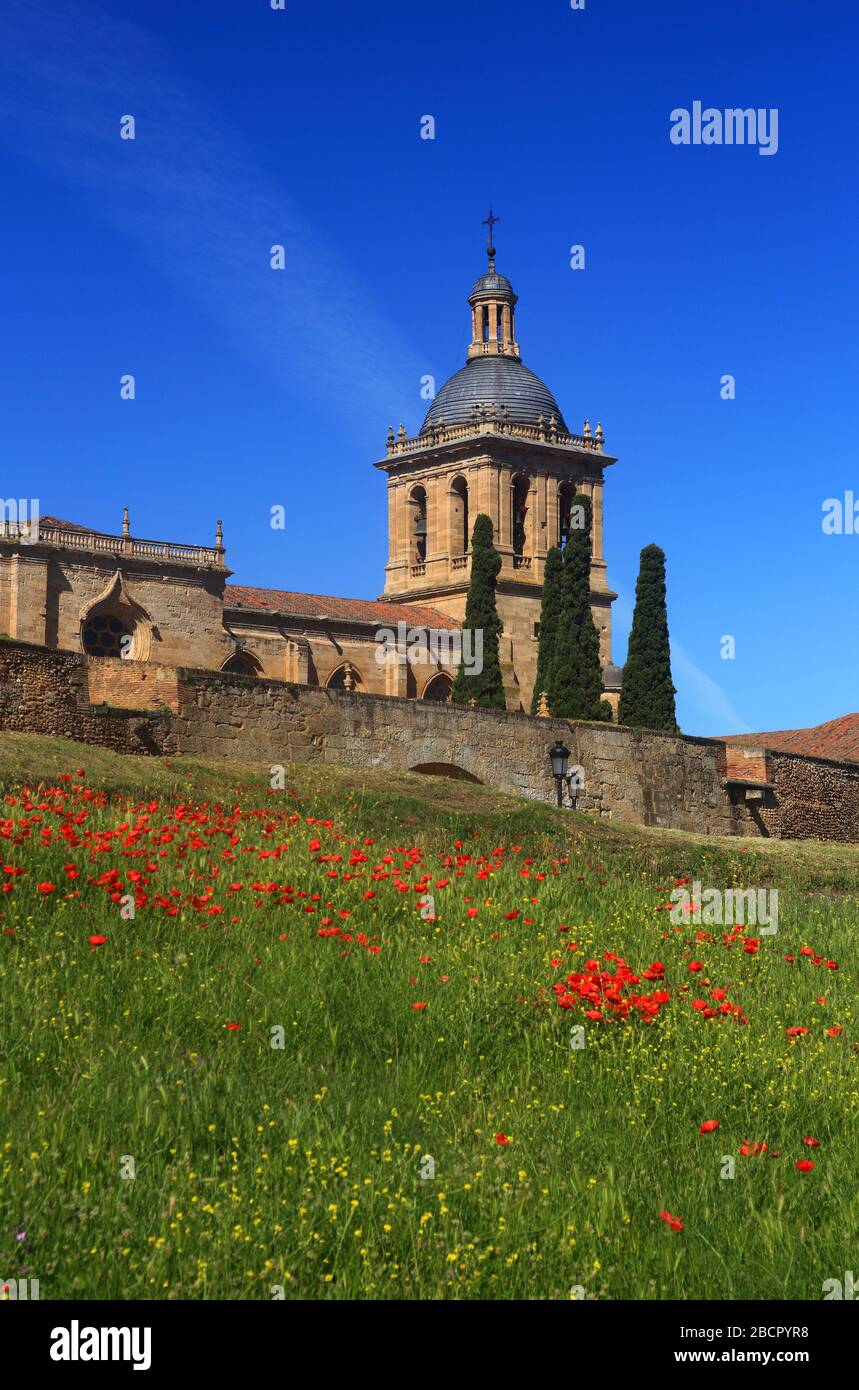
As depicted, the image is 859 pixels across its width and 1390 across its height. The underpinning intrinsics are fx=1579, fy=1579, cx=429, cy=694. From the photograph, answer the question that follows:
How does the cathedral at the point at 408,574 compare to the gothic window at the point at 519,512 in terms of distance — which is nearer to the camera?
the cathedral at the point at 408,574

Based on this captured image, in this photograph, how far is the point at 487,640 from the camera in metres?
49.3

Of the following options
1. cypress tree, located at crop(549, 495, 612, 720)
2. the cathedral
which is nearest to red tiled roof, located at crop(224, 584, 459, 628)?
the cathedral

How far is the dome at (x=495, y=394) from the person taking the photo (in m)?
66.8

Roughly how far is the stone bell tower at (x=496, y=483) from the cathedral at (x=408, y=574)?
A: 0.08 meters

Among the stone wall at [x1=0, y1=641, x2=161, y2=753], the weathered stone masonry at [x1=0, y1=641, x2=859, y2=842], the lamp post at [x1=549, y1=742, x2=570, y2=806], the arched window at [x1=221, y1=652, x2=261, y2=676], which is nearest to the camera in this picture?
the stone wall at [x1=0, y1=641, x2=161, y2=753]

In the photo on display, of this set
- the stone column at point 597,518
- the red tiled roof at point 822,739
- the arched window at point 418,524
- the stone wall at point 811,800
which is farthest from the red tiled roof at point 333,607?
the stone wall at point 811,800

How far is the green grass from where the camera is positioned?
5988mm

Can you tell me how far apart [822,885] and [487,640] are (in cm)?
3110

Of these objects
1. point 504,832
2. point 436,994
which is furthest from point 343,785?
point 436,994

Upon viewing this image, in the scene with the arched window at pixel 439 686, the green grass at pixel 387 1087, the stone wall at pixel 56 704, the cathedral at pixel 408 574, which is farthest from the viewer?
the arched window at pixel 439 686

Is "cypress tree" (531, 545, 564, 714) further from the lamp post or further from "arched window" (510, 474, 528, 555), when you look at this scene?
"arched window" (510, 474, 528, 555)

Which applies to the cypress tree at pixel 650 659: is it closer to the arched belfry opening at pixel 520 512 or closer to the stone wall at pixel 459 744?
the stone wall at pixel 459 744

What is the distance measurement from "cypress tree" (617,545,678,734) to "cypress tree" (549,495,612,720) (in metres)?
0.90

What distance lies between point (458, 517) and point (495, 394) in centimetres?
578
